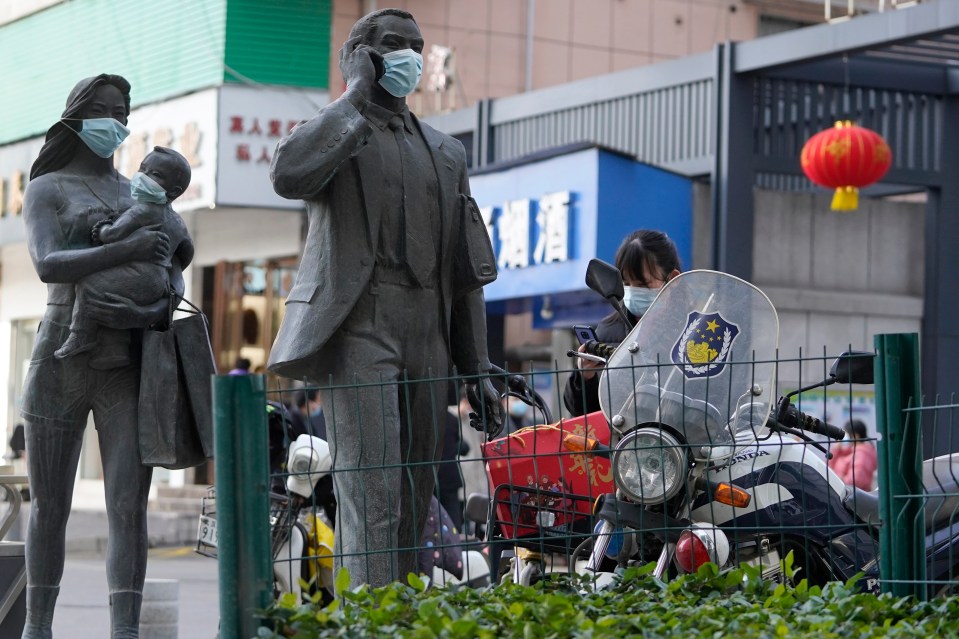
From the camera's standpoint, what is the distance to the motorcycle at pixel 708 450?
16.8ft

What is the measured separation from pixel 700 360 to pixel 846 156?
32.0 feet

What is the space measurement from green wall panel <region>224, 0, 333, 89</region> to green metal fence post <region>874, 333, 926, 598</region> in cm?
1707

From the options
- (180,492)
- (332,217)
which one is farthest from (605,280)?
(180,492)

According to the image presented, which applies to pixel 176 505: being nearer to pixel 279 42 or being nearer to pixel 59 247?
pixel 279 42

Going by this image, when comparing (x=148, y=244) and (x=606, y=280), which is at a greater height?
(x=148, y=244)

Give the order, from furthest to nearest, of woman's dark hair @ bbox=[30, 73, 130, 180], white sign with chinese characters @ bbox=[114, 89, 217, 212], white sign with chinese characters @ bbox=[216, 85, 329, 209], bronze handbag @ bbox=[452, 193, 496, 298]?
1. white sign with chinese characters @ bbox=[114, 89, 217, 212]
2. white sign with chinese characters @ bbox=[216, 85, 329, 209]
3. woman's dark hair @ bbox=[30, 73, 130, 180]
4. bronze handbag @ bbox=[452, 193, 496, 298]

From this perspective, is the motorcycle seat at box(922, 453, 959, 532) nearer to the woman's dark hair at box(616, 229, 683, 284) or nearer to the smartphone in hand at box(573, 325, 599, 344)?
the smartphone in hand at box(573, 325, 599, 344)

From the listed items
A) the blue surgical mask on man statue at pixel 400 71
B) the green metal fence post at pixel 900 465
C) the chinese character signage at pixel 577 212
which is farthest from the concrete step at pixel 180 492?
the green metal fence post at pixel 900 465

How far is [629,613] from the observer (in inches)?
156

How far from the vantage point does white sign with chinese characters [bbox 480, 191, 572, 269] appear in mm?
16875

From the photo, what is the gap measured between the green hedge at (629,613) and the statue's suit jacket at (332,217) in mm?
1439

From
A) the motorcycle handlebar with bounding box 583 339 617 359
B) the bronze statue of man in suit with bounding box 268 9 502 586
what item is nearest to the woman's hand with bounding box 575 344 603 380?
the motorcycle handlebar with bounding box 583 339 617 359

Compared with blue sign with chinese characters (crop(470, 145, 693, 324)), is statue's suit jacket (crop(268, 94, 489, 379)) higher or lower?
lower

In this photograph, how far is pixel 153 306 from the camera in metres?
6.13
